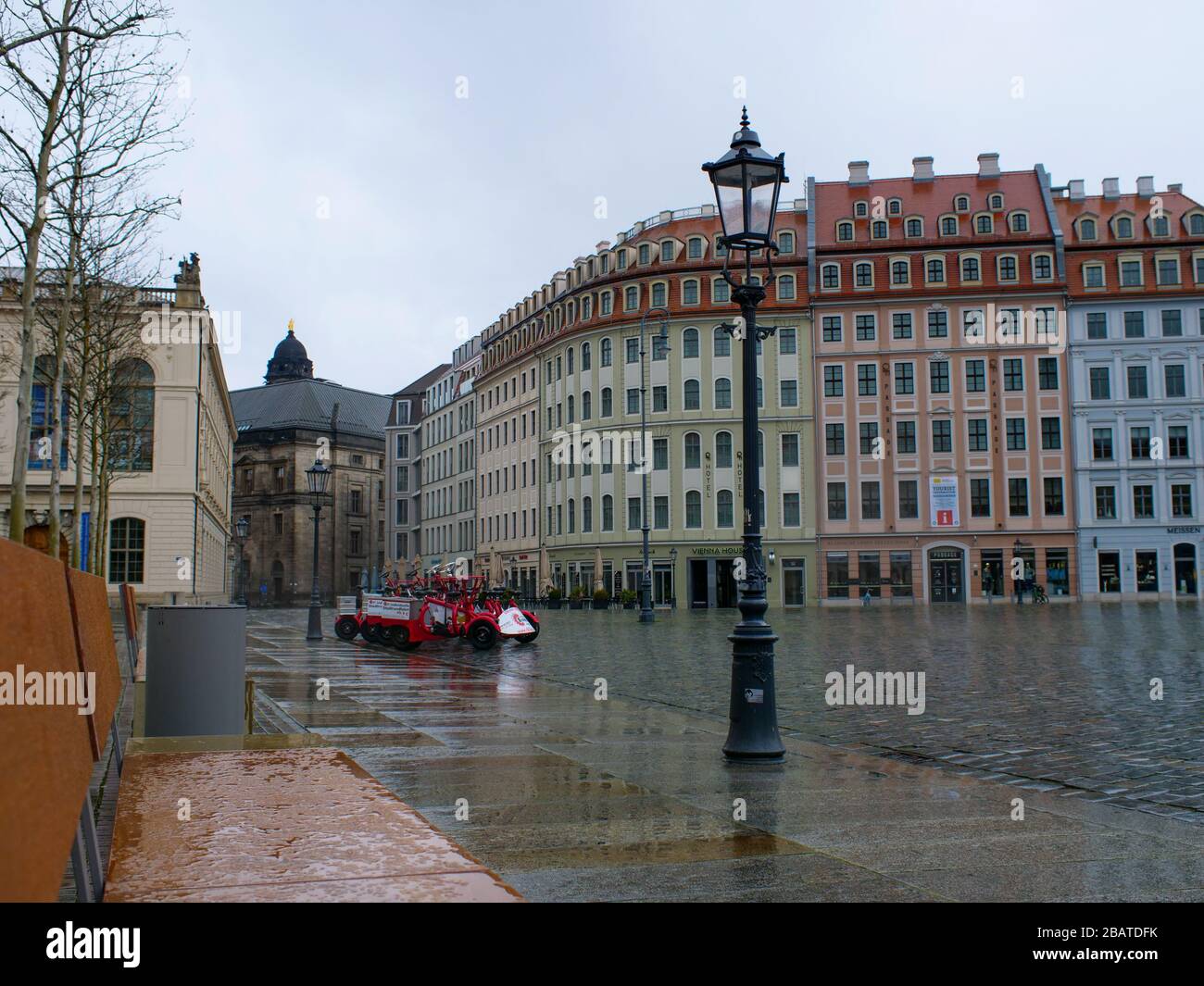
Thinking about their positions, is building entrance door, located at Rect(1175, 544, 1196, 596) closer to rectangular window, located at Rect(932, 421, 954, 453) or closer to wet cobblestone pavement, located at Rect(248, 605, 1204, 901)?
rectangular window, located at Rect(932, 421, 954, 453)

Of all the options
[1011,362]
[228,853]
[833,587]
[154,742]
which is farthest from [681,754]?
[1011,362]

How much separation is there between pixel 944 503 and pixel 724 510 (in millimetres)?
11493

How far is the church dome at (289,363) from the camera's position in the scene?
134 metres

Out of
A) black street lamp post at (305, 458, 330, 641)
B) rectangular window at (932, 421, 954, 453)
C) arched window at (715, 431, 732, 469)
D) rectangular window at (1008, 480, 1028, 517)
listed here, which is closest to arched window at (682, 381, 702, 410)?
arched window at (715, 431, 732, 469)

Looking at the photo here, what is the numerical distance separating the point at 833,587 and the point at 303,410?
247 ft

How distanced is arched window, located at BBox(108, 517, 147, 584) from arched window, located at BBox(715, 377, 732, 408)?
30311 mm

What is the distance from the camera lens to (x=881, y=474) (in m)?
63.8

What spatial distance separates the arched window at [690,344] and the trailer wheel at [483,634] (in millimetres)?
43033

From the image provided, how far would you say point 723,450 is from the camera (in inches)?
2611

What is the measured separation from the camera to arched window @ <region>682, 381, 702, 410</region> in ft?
219

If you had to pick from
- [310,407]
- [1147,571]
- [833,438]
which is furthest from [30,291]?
[310,407]

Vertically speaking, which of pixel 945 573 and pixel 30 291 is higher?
pixel 30 291

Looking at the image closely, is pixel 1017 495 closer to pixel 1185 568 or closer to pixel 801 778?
pixel 1185 568
